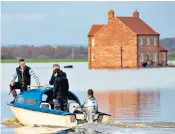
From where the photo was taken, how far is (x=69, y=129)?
25.3 metres

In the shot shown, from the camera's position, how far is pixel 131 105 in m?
37.9

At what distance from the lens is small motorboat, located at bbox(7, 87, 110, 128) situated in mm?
25281

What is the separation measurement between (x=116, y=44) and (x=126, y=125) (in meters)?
82.2

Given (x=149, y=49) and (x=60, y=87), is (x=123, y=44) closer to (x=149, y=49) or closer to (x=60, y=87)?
(x=149, y=49)

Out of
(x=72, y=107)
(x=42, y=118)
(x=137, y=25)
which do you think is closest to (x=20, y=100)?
(x=42, y=118)

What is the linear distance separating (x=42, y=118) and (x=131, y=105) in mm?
12030

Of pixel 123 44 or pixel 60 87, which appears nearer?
pixel 60 87

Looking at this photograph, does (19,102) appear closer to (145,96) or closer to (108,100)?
(108,100)

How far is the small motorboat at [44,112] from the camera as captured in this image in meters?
25.3

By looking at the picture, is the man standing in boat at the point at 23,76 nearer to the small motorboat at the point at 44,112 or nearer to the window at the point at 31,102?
the small motorboat at the point at 44,112

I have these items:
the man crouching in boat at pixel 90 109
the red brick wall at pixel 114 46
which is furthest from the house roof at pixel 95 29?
the man crouching in boat at pixel 90 109

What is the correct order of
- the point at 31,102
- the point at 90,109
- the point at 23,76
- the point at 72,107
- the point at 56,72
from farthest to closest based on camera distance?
the point at 23,76
the point at 31,102
the point at 72,107
the point at 56,72
the point at 90,109

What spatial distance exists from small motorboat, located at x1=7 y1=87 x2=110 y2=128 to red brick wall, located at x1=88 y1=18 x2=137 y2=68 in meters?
77.4

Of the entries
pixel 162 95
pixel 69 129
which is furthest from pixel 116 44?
pixel 69 129
